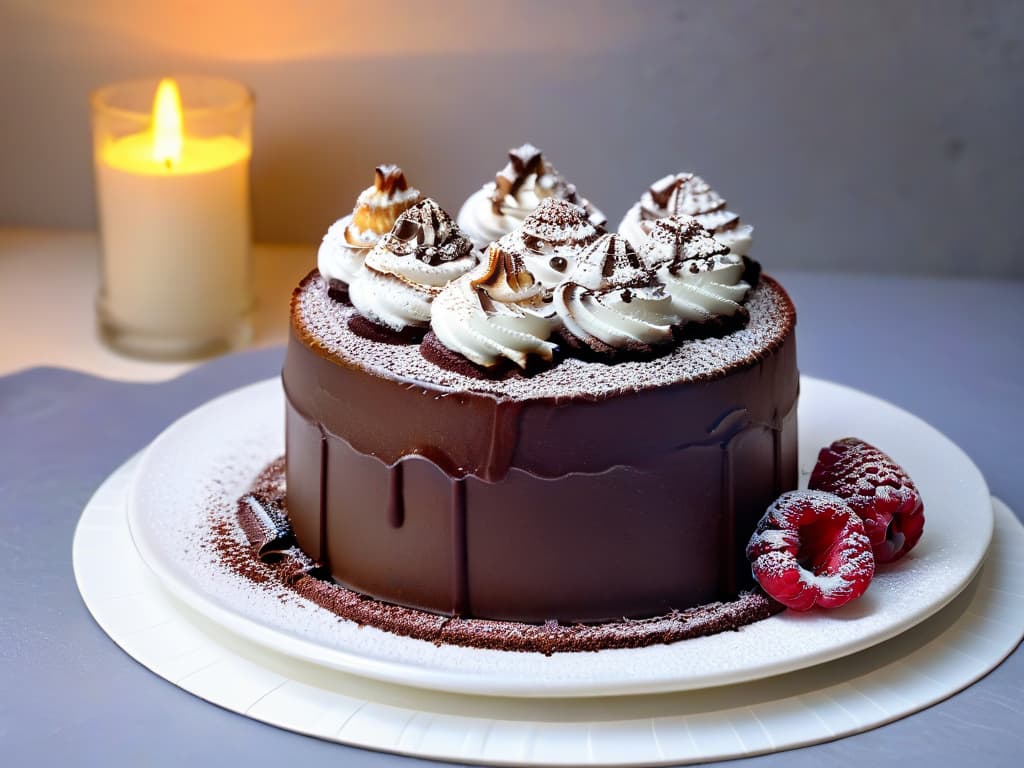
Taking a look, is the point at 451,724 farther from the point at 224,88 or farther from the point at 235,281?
the point at 224,88

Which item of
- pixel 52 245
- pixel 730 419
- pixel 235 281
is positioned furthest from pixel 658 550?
pixel 52 245

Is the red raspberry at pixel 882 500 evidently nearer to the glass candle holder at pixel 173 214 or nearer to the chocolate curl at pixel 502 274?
the chocolate curl at pixel 502 274

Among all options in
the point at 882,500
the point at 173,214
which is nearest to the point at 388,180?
the point at 882,500

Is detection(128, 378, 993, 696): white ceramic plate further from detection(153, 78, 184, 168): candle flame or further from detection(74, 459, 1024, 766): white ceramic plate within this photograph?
detection(153, 78, 184, 168): candle flame

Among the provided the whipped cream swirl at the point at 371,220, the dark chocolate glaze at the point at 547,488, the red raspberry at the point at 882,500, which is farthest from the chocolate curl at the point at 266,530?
the red raspberry at the point at 882,500

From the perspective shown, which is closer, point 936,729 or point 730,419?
point 936,729

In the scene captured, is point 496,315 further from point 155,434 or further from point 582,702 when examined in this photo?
point 155,434

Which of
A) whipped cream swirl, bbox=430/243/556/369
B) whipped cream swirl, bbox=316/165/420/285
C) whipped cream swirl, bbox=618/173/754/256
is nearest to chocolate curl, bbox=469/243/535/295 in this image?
whipped cream swirl, bbox=430/243/556/369
